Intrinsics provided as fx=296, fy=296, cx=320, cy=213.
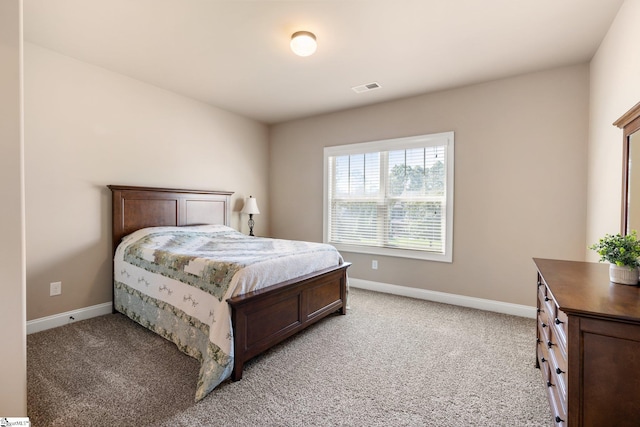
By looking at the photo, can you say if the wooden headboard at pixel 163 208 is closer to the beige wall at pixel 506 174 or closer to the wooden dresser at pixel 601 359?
the beige wall at pixel 506 174

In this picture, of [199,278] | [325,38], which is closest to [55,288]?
[199,278]

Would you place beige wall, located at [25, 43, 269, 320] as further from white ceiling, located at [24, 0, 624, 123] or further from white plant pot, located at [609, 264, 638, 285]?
white plant pot, located at [609, 264, 638, 285]

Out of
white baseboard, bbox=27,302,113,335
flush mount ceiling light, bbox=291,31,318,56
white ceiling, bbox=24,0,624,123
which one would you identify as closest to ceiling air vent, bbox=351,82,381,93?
white ceiling, bbox=24,0,624,123

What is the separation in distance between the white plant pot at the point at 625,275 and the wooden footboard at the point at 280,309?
6.49ft

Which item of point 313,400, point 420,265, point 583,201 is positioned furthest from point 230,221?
point 583,201

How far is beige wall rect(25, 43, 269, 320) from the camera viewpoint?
2730 mm

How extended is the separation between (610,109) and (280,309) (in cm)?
307

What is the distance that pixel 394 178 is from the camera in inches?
158

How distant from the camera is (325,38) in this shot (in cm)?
251

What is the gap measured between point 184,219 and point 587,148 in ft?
14.9

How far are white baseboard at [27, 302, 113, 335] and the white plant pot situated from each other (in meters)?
4.24

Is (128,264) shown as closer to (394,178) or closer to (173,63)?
(173,63)

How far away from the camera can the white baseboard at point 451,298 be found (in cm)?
320

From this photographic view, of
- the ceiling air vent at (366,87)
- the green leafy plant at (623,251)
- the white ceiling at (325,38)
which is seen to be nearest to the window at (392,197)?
the ceiling air vent at (366,87)
